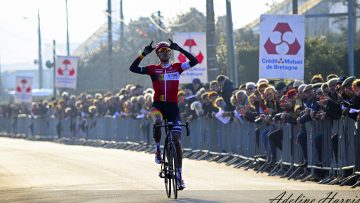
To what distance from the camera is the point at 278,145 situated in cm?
2347

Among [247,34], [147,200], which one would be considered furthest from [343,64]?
[247,34]

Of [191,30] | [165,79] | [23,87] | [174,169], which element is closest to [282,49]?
[165,79]

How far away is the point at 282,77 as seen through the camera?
25.5 metres

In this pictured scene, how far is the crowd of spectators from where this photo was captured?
20.4m

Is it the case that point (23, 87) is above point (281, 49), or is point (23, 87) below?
below

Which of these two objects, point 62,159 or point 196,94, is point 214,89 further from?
point 62,159

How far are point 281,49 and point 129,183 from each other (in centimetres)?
651

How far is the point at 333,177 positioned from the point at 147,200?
5115 millimetres

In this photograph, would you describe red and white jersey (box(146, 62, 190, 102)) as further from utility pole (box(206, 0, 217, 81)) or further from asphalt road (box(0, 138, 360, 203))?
utility pole (box(206, 0, 217, 81))

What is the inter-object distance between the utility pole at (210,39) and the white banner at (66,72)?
12892 mm

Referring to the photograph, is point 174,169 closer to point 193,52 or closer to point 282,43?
point 282,43

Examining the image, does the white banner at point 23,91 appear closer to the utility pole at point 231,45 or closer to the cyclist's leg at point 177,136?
the utility pole at point 231,45

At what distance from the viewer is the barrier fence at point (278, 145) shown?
19984mm

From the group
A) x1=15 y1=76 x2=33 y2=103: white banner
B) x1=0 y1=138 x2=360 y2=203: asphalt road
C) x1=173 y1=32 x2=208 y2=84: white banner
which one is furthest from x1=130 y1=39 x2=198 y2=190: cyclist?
x1=15 y1=76 x2=33 y2=103: white banner
